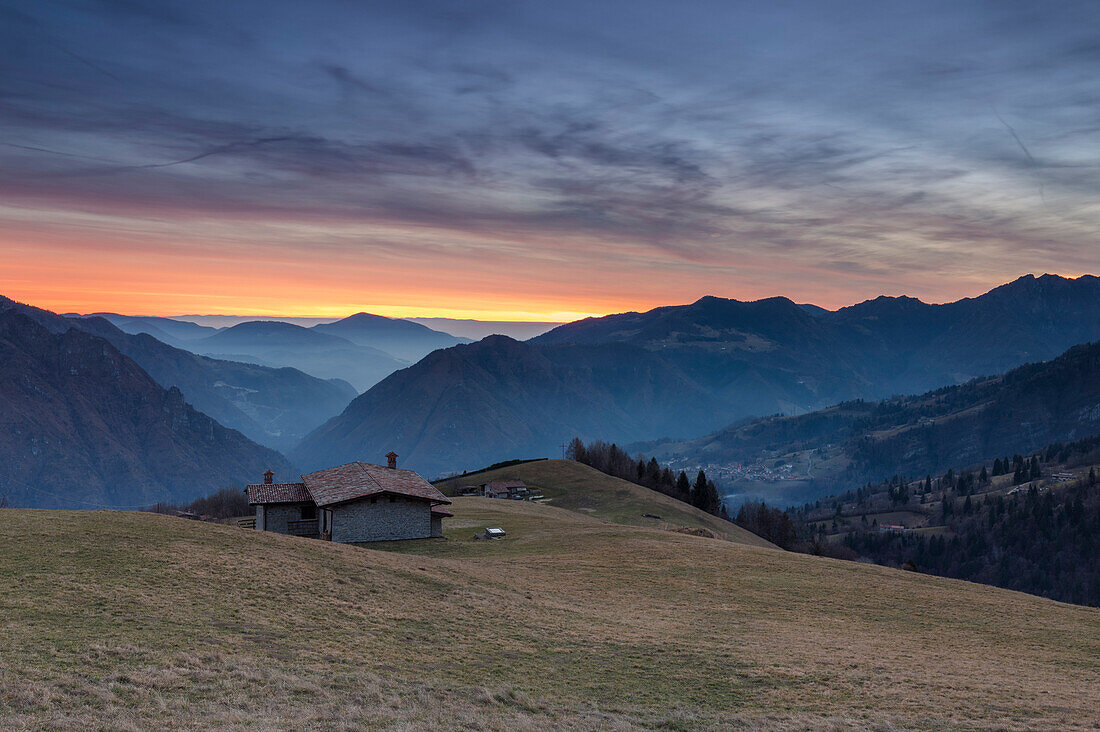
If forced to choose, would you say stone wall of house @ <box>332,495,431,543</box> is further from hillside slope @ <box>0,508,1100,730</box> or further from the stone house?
hillside slope @ <box>0,508,1100,730</box>

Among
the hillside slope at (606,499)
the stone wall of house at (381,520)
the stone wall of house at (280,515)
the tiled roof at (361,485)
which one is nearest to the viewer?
the stone wall of house at (381,520)

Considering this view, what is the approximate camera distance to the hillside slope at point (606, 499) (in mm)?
99312

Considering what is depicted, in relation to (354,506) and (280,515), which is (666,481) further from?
(354,506)

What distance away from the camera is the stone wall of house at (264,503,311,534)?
201 feet

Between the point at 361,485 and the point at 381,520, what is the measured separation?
3765 millimetres

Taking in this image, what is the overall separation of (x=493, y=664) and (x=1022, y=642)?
2693 centimetres

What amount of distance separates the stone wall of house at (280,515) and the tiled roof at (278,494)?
1.80ft

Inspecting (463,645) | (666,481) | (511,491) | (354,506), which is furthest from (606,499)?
(463,645)

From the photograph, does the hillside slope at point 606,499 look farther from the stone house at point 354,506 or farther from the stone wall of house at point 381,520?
the stone wall of house at point 381,520

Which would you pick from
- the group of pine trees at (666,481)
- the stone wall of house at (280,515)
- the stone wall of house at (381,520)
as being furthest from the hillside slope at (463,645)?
the group of pine trees at (666,481)

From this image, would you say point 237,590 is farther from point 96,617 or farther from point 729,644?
point 729,644

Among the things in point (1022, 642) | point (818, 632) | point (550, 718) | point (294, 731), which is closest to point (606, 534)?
point (818, 632)

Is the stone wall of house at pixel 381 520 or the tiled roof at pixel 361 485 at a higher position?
the tiled roof at pixel 361 485

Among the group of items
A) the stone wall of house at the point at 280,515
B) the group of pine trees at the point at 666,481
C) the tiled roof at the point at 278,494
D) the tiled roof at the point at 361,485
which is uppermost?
the tiled roof at the point at 361,485
